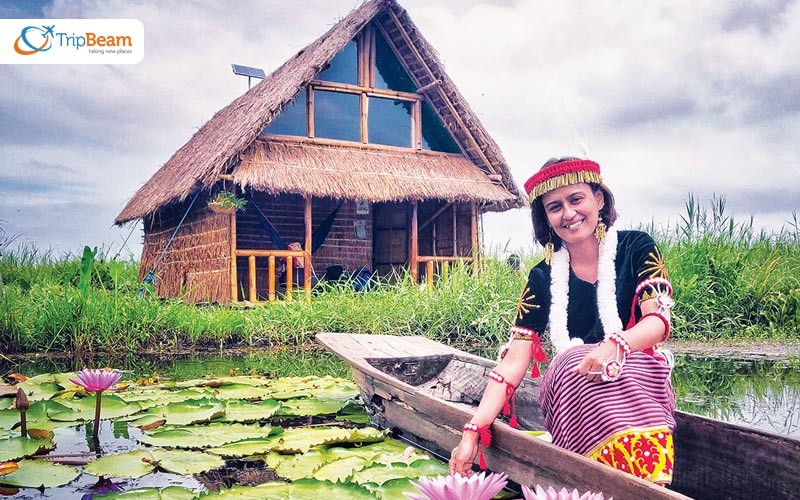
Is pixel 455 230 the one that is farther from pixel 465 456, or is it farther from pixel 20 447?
pixel 465 456

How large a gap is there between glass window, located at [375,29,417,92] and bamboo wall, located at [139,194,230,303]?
131 inches

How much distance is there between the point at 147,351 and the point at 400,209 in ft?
19.5

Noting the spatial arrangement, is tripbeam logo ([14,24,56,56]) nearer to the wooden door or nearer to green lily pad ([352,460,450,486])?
green lily pad ([352,460,450,486])

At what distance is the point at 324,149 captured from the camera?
948 cm

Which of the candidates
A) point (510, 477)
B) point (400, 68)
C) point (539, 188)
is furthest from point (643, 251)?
point (400, 68)

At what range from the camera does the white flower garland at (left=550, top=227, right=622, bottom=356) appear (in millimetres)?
1902

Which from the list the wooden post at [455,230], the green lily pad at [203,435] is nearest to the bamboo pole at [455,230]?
the wooden post at [455,230]

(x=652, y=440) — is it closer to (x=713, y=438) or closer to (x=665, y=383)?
(x=665, y=383)

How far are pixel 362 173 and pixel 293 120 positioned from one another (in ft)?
4.56

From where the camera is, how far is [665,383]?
182 centimetres

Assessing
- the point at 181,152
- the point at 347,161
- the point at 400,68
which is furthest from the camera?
the point at 181,152

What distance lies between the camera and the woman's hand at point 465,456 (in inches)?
73.2

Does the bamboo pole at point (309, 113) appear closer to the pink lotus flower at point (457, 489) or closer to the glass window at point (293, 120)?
the glass window at point (293, 120)

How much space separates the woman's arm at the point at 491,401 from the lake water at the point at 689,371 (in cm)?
157
